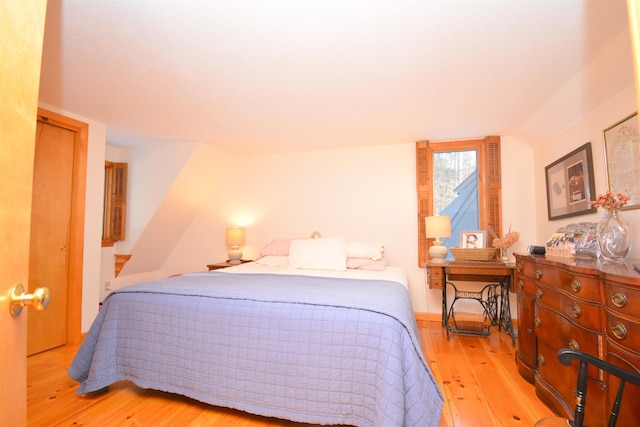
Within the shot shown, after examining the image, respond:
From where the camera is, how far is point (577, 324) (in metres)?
1.44

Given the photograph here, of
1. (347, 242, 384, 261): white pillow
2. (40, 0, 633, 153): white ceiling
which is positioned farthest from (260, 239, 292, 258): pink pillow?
(40, 0, 633, 153): white ceiling

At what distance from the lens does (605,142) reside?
198 centimetres

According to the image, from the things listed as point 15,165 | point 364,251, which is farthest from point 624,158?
point 15,165

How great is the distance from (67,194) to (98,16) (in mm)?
1883

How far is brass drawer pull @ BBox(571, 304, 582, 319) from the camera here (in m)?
1.42

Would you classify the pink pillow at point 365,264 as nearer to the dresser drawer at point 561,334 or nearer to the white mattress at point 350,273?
the white mattress at point 350,273

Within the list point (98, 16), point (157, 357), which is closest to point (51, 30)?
point (98, 16)

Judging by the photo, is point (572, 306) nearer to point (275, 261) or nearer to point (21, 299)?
point (21, 299)

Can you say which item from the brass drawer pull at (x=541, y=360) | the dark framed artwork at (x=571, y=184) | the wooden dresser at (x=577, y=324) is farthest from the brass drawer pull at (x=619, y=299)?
the dark framed artwork at (x=571, y=184)

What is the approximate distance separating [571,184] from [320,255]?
2.22 m

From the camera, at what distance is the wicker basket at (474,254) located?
9.68 feet

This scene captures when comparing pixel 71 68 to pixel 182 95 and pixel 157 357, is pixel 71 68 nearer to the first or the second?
pixel 182 95

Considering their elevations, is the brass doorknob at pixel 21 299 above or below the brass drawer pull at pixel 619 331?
above

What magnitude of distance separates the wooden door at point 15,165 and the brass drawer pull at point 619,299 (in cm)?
185
